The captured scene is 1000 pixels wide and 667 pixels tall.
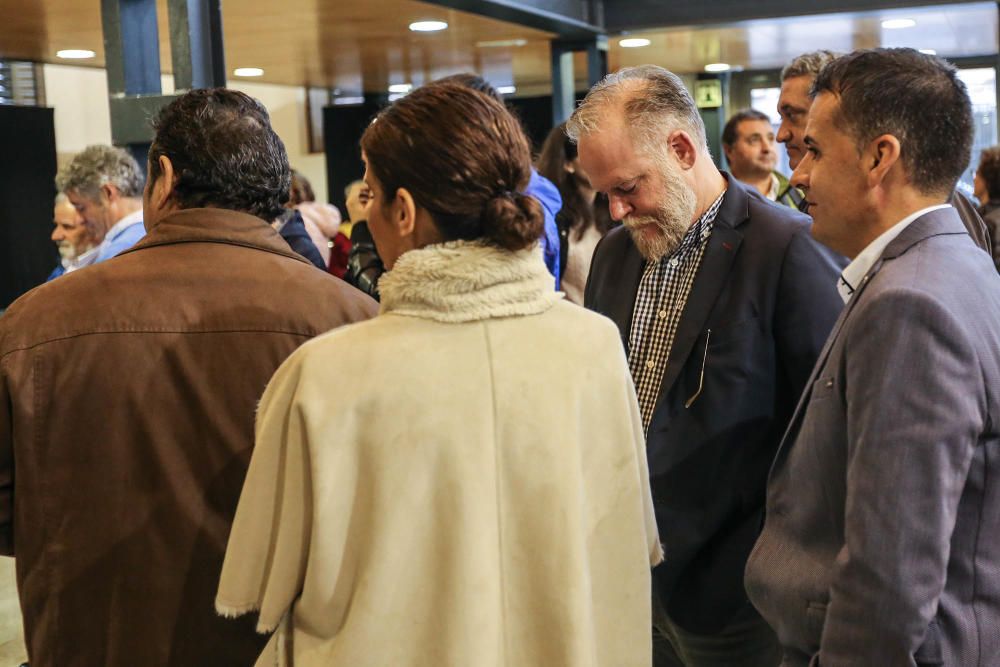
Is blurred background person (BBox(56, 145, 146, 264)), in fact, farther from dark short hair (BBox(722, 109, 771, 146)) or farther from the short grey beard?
dark short hair (BBox(722, 109, 771, 146))

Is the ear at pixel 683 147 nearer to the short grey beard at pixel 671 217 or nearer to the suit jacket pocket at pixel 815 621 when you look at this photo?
the short grey beard at pixel 671 217

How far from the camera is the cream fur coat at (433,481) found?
4.63ft

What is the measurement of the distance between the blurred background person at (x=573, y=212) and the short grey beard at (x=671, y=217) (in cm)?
172

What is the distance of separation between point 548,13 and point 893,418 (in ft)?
16.9

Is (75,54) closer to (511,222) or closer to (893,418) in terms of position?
(511,222)

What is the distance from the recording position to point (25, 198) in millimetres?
7926

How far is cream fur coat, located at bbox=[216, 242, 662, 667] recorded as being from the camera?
4.63ft

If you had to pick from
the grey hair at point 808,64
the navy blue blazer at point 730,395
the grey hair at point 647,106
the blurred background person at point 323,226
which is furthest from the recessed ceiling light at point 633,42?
the navy blue blazer at point 730,395

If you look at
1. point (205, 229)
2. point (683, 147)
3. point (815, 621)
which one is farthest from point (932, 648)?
point (205, 229)

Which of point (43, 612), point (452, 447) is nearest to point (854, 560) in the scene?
point (452, 447)

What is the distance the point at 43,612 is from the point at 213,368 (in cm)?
52

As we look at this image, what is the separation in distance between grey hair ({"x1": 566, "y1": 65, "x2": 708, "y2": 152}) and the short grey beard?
9cm

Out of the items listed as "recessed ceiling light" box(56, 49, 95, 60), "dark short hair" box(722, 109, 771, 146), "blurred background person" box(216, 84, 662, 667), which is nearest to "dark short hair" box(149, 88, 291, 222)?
"blurred background person" box(216, 84, 662, 667)

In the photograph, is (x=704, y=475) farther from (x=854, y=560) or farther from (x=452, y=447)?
(x=452, y=447)
